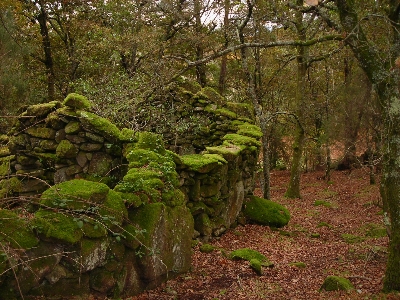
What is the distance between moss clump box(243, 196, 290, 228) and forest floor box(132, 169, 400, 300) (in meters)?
0.27

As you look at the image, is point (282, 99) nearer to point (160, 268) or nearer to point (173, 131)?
point (173, 131)

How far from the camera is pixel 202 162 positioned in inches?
318

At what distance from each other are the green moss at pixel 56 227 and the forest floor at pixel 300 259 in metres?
1.41

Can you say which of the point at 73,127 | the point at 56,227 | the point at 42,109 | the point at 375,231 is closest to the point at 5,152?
the point at 42,109

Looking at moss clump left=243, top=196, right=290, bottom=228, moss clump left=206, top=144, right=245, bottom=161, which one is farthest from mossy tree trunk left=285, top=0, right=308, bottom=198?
moss clump left=206, top=144, right=245, bottom=161

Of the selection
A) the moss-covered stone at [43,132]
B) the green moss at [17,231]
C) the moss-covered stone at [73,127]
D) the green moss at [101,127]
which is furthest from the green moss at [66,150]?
the green moss at [17,231]

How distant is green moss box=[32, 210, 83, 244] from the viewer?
4.12 m

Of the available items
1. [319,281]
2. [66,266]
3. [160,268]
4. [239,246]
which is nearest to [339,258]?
[319,281]

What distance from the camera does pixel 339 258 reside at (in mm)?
7816

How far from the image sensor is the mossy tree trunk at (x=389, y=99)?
17.6 ft

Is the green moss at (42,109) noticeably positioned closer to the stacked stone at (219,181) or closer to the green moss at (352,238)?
the stacked stone at (219,181)

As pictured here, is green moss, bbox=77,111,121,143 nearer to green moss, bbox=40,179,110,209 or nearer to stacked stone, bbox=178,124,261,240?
stacked stone, bbox=178,124,261,240

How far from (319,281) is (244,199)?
167 inches

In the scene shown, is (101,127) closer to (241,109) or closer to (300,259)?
(300,259)
